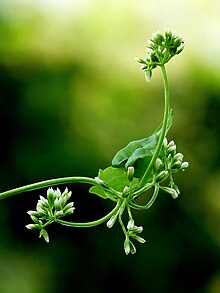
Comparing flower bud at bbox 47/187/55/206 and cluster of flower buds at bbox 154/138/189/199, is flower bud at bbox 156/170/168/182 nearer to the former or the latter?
cluster of flower buds at bbox 154/138/189/199

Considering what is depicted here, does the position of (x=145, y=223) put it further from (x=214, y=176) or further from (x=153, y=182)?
(x=153, y=182)

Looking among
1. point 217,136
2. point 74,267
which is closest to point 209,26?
point 217,136

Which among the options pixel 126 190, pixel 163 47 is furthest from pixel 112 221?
pixel 163 47

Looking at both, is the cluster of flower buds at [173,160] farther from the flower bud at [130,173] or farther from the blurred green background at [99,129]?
the blurred green background at [99,129]

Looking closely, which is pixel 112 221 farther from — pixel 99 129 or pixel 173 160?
pixel 99 129

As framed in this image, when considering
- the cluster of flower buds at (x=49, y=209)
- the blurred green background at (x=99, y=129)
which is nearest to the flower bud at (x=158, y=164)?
the cluster of flower buds at (x=49, y=209)

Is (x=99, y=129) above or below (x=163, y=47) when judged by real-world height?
above

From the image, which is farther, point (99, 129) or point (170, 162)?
point (99, 129)

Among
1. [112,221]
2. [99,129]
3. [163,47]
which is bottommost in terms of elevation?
[112,221]
